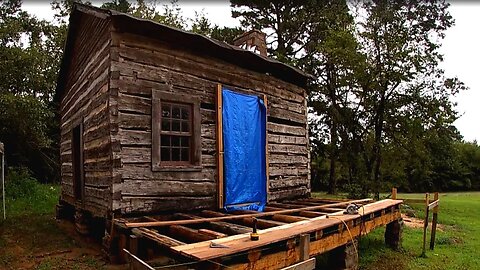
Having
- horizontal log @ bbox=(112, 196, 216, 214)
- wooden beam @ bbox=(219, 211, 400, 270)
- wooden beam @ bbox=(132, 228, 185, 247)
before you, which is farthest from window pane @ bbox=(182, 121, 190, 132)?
wooden beam @ bbox=(219, 211, 400, 270)

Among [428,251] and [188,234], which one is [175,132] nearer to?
[188,234]

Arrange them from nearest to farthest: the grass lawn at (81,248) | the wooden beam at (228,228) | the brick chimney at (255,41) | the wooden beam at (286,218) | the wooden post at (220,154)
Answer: the wooden beam at (228,228) < the wooden beam at (286,218) < the grass lawn at (81,248) < the wooden post at (220,154) < the brick chimney at (255,41)

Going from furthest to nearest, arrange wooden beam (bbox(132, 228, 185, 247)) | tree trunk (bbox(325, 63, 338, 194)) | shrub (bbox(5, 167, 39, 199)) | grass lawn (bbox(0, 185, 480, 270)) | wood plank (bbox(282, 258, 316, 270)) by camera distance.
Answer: tree trunk (bbox(325, 63, 338, 194))
shrub (bbox(5, 167, 39, 199))
grass lawn (bbox(0, 185, 480, 270))
wooden beam (bbox(132, 228, 185, 247))
wood plank (bbox(282, 258, 316, 270))

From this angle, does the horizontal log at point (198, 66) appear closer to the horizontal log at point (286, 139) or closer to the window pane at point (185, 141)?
the horizontal log at point (286, 139)

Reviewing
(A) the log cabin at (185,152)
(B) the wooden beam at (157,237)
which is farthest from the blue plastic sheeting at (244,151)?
(B) the wooden beam at (157,237)

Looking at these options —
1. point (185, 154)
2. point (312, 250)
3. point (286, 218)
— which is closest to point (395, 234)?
point (286, 218)

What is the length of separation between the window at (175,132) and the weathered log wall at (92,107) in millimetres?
870

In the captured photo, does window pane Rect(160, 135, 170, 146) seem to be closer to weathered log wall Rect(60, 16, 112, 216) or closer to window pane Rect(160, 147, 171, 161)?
window pane Rect(160, 147, 171, 161)

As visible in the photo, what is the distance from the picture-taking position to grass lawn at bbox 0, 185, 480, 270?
7.15 metres

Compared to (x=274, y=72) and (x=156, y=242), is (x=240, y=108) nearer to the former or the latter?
(x=274, y=72)

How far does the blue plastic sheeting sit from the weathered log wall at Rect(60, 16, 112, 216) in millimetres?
2437

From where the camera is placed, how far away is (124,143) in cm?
668

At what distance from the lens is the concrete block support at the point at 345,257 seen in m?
6.60

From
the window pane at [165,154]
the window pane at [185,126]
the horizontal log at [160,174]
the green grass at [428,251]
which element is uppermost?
the window pane at [185,126]
